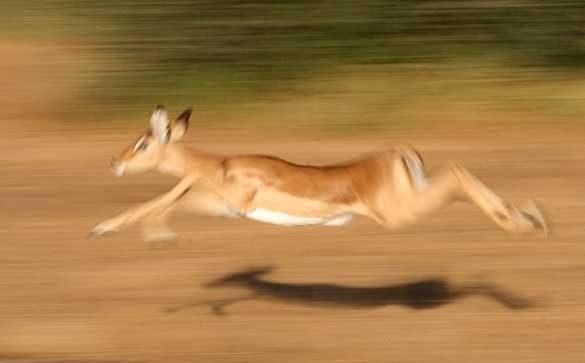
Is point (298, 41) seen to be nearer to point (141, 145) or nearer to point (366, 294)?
point (366, 294)

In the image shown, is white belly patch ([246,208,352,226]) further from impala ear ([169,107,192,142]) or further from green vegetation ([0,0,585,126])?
green vegetation ([0,0,585,126])

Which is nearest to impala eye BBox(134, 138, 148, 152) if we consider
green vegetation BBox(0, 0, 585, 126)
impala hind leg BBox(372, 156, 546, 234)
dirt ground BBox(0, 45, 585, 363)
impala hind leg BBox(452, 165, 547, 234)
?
impala hind leg BBox(372, 156, 546, 234)

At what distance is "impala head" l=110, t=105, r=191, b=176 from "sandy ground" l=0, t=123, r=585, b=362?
1.30 m

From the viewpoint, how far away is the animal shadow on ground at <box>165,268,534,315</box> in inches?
274

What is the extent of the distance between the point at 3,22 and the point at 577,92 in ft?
17.9

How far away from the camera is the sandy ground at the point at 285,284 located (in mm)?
6434

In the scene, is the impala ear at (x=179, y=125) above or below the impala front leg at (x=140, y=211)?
above

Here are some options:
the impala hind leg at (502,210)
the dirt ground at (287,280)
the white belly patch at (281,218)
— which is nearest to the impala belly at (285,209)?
the white belly patch at (281,218)

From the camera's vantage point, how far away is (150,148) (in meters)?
5.30

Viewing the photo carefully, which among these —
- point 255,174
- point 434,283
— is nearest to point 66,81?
point 434,283

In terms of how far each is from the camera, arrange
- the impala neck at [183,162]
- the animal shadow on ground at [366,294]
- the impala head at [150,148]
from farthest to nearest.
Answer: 1. the animal shadow on ground at [366,294]
2. the impala neck at [183,162]
3. the impala head at [150,148]

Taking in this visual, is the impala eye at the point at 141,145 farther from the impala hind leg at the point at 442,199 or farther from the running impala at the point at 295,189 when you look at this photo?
the impala hind leg at the point at 442,199

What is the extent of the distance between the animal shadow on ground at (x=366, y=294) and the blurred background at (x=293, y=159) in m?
0.02

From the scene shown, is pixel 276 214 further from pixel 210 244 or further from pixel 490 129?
pixel 490 129
